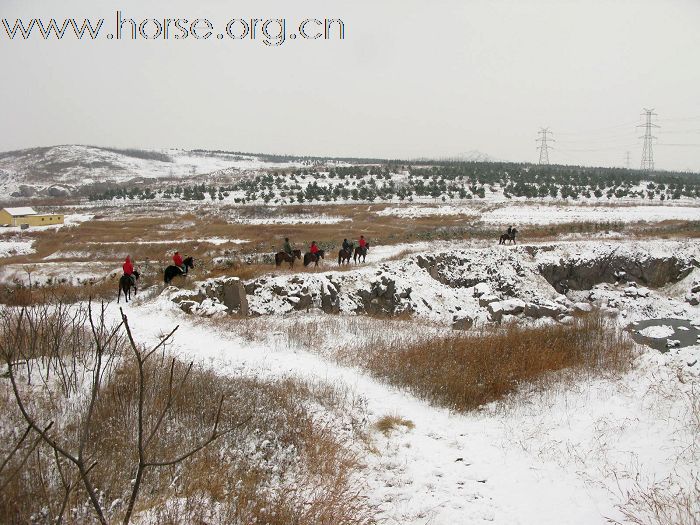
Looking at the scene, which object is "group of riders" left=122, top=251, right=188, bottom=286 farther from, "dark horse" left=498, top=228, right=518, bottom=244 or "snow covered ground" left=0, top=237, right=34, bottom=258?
"snow covered ground" left=0, top=237, right=34, bottom=258

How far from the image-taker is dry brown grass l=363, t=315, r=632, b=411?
7090 mm

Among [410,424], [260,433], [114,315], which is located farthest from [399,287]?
[260,433]

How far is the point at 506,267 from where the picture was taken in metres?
23.5

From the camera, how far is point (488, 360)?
8.13 meters

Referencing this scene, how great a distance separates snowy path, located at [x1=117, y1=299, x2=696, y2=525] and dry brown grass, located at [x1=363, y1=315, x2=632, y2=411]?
1.29ft

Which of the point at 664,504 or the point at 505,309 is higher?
the point at 664,504

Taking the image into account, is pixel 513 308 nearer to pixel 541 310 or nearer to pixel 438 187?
pixel 541 310

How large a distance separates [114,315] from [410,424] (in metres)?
9.71

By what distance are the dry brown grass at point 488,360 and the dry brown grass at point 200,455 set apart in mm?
1639

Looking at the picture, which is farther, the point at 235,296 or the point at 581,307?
the point at 581,307

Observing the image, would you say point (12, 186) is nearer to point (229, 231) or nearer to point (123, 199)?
point (123, 199)

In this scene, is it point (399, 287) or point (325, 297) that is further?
point (399, 287)

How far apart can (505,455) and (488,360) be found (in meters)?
2.97

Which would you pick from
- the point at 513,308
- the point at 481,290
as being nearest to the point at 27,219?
the point at 481,290
